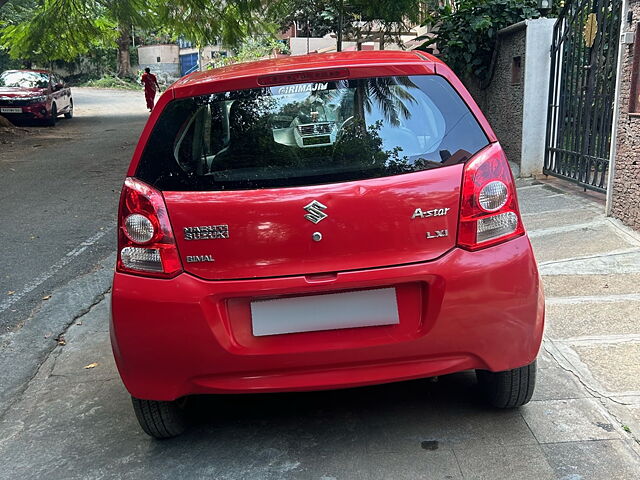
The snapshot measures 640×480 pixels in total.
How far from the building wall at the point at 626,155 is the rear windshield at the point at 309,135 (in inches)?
148

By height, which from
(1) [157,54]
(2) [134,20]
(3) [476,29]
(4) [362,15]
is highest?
(1) [157,54]

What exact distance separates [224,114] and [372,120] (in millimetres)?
642

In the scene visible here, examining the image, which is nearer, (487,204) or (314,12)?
(487,204)

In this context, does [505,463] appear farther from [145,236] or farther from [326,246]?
[145,236]

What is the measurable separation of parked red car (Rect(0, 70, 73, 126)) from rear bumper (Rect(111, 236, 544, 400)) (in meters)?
19.0

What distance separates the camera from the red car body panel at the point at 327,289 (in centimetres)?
264

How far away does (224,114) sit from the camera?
2.92 m

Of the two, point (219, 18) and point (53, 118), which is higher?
point (219, 18)

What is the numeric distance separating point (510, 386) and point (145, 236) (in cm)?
174

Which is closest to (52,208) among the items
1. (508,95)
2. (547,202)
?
(547,202)

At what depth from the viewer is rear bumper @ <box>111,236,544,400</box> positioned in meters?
2.64

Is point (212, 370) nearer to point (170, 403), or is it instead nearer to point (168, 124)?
point (170, 403)

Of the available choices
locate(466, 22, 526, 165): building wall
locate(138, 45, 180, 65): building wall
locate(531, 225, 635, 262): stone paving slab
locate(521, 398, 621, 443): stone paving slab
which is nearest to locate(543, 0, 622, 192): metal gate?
locate(466, 22, 526, 165): building wall

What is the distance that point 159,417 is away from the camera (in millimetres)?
3029
